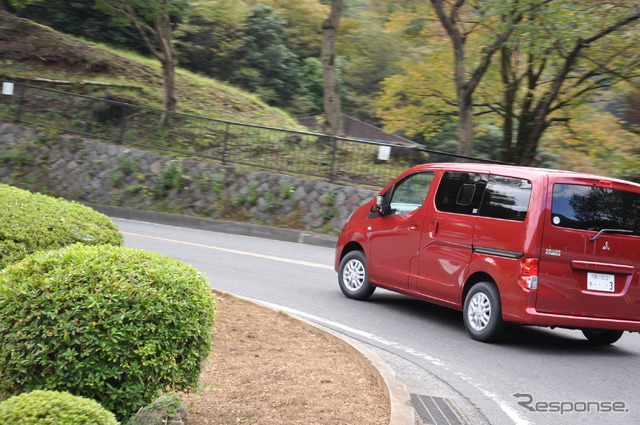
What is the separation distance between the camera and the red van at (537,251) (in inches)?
296

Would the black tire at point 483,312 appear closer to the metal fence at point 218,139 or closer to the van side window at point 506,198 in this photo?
the van side window at point 506,198

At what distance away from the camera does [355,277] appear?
1023cm

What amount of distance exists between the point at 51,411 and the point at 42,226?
143 inches

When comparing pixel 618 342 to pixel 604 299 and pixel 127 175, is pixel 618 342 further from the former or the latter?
pixel 127 175

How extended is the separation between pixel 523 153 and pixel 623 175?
308cm

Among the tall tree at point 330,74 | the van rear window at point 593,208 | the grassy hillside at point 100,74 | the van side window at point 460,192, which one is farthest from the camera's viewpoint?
the grassy hillside at point 100,74

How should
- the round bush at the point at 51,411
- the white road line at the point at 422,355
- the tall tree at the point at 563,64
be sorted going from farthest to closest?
the tall tree at the point at 563,64
the white road line at the point at 422,355
the round bush at the point at 51,411

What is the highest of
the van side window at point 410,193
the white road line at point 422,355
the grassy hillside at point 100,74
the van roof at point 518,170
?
the grassy hillside at point 100,74

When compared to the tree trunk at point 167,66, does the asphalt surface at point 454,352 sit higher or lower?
lower

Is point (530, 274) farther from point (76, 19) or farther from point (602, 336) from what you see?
point (76, 19)

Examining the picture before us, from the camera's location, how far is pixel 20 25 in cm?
2977

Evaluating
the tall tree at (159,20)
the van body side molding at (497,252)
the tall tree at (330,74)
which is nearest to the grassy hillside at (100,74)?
the tall tree at (159,20)

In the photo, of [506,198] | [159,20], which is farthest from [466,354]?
[159,20]

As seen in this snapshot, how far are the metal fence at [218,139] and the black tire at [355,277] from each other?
8.27 meters
